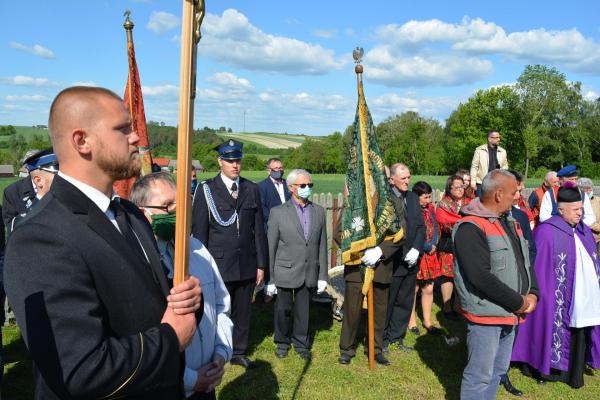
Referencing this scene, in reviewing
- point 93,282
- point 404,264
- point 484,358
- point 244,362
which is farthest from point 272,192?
point 93,282

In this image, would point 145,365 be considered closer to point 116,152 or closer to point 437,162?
point 116,152

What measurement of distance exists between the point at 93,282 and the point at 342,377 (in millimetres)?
4429

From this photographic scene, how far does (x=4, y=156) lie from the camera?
4156 cm

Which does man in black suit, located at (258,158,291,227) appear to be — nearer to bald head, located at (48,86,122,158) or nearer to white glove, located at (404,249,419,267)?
white glove, located at (404,249,419,267)

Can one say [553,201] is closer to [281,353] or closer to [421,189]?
[421,189]

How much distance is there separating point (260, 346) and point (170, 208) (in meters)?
4.19

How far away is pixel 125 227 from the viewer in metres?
1.78

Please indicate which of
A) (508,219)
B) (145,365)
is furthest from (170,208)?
(508,219)

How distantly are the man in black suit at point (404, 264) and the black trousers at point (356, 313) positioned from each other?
1.27 ft

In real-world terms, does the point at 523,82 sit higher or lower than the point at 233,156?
higher

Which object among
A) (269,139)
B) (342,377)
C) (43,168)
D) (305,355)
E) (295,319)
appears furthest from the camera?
(269,139)

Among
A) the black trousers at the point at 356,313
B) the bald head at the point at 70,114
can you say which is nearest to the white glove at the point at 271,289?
the black trousers at the point at 356,313

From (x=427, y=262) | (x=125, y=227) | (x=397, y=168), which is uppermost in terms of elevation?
(x=397, y=168)

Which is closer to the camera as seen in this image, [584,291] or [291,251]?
[584,291]
